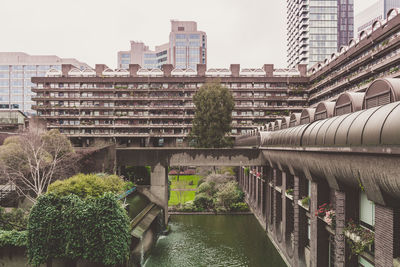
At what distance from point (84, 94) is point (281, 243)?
65641 millimetres

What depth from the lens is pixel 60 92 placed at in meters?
75.9

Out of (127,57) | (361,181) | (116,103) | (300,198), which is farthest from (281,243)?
(127,57)

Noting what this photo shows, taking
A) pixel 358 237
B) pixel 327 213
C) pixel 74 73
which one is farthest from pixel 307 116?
pixel 74 73

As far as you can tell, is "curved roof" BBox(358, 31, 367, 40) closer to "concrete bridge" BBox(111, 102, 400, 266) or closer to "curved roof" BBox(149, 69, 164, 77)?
"concrete bridge" BBox(111, 102, 400, 266)

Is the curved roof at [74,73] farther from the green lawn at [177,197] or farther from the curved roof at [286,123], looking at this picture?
the curved roof at [286,123]

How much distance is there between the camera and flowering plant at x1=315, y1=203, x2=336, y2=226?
14845mm

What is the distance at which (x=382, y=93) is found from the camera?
12148 mm

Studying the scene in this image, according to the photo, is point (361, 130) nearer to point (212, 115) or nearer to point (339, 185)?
point (339, 185)

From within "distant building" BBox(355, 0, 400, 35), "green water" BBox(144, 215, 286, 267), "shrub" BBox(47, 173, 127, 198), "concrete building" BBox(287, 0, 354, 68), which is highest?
"distant building" BBox(355, 0, 400, 35)

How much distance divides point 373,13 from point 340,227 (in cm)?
21836

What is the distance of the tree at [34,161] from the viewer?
24.7 meters

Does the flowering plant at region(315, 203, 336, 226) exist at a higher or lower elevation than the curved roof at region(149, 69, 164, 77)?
lower

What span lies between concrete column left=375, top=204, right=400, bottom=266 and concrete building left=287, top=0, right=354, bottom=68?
112m

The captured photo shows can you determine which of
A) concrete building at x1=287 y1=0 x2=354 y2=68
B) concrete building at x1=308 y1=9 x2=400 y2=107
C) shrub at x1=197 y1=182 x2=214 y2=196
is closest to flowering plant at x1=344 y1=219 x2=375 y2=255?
shrub at x1=197 y1=182 x2=214 y2=196
